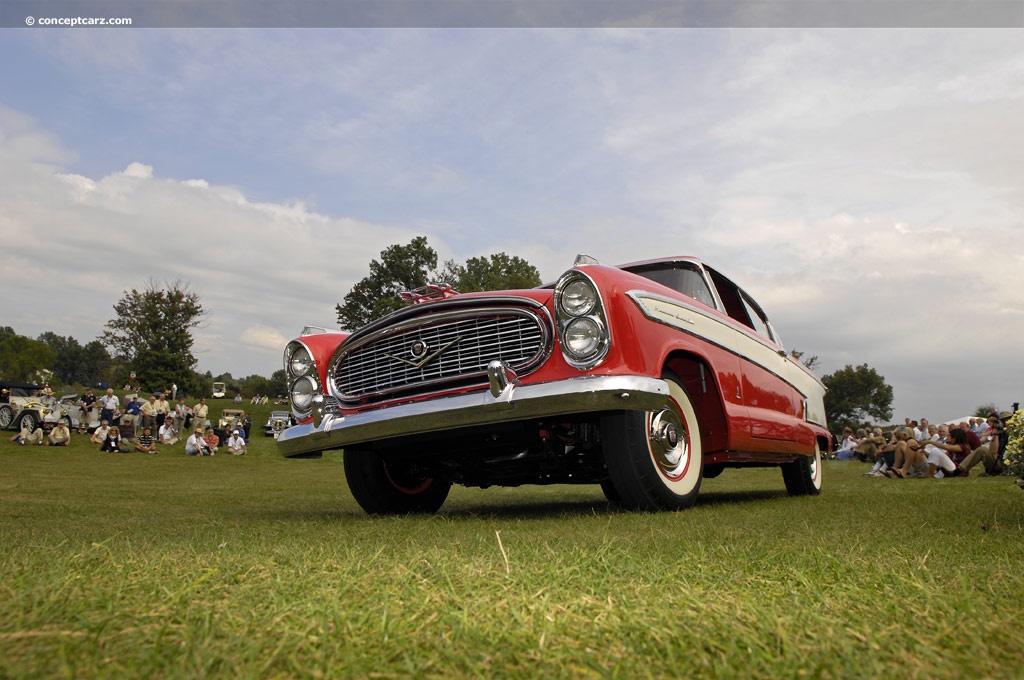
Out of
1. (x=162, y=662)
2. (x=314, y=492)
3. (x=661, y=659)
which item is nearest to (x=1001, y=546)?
(x=661, y=659)

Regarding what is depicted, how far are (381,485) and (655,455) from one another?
207 cm

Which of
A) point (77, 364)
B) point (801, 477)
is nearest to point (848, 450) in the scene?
point (801, 477)

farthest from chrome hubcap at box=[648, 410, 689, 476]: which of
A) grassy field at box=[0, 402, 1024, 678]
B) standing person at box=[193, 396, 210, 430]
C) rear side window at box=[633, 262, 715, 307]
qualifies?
standing person at box=[193, 396, 210, 430]

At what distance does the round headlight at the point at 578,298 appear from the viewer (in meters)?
4.27

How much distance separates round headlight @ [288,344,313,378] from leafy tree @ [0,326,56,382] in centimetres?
6361

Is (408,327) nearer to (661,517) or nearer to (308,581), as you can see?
(661,517)

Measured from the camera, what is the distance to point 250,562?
2322mm

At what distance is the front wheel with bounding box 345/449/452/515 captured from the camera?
5.57 metres

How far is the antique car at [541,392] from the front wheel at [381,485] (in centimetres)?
1

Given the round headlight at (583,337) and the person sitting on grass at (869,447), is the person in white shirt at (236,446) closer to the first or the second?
the person sitting on grass at (869,447)

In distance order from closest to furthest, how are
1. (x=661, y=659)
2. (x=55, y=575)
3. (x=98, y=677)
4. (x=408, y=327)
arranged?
(x=98, y=677) → (x=661, y=659) → (x=55, y=575) → (x=408, y=327)

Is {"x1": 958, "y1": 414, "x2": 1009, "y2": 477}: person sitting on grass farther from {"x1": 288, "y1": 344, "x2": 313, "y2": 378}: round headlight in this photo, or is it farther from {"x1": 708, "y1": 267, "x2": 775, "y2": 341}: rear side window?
{"x1": 288, "y1": 344, "x2": 313, "y2": 378}: round headlight

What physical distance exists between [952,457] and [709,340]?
1106 centimetres

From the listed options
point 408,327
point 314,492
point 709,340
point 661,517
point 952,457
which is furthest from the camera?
point 952,457
